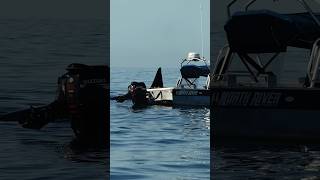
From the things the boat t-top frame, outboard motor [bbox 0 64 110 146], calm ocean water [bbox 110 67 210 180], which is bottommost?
calm ocean water [bbox 110 67 210 180]

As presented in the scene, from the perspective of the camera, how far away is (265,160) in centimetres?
1680

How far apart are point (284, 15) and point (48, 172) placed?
10.8m

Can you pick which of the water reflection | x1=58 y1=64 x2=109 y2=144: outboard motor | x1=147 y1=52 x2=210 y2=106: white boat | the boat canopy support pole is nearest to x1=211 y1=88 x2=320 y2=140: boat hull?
the water reflection

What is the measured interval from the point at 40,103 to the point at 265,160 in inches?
708

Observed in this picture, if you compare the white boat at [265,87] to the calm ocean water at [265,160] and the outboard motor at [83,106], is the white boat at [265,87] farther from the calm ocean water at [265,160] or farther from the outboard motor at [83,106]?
the outboard motor at [83,106]

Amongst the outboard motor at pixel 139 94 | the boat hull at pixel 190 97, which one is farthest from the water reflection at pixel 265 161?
the outboard motor at pixel 139 94

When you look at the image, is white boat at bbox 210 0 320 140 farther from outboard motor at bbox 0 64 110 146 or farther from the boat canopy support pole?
outboard motor at bbox 0 64 110 146

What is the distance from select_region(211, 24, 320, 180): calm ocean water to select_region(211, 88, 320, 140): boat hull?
0.38 m

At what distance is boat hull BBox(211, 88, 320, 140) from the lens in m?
19.7

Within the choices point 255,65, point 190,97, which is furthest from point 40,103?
point 255,65

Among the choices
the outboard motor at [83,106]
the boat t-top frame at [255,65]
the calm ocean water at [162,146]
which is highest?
the boat t-top frame at [255,65]

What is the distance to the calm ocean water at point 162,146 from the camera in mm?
14102

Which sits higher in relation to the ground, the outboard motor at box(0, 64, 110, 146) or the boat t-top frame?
the boat t-top frame

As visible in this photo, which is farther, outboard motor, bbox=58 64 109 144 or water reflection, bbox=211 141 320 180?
outboard motor, bbox=58 64 109 144
